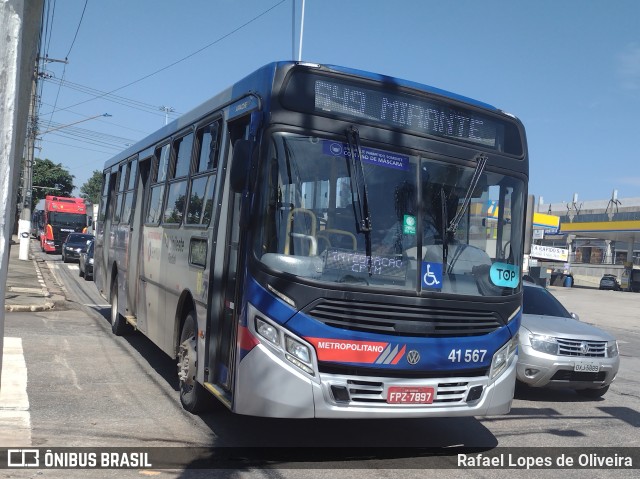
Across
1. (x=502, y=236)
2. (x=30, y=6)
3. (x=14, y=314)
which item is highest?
(x=30, y=6)

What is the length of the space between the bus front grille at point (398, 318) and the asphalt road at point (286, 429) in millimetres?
1174

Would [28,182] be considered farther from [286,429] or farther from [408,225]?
[408,225]

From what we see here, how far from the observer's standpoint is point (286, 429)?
6.59m

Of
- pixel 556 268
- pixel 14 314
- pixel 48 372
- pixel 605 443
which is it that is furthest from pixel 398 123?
pixel 556 268

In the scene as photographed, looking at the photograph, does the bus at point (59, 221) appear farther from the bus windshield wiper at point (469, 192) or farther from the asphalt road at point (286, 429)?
the bus windshield wiper at point (469, 192)

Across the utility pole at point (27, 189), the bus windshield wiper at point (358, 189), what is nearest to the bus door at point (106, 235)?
the bus windshield wiper at point (358, 189)

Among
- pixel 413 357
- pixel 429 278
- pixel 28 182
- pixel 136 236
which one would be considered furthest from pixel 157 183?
pixel 28 182

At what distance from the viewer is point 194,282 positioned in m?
6.87

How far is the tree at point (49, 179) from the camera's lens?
81194 millimetres

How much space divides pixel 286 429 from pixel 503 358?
2212mm

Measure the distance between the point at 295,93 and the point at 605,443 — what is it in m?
4.73

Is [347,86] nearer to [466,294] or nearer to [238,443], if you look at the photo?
[466,294]

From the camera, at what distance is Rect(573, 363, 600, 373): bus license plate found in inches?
342

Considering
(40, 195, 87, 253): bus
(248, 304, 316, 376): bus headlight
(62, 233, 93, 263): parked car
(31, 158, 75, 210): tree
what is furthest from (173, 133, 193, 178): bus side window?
(31, 158, 75, 210): tree
